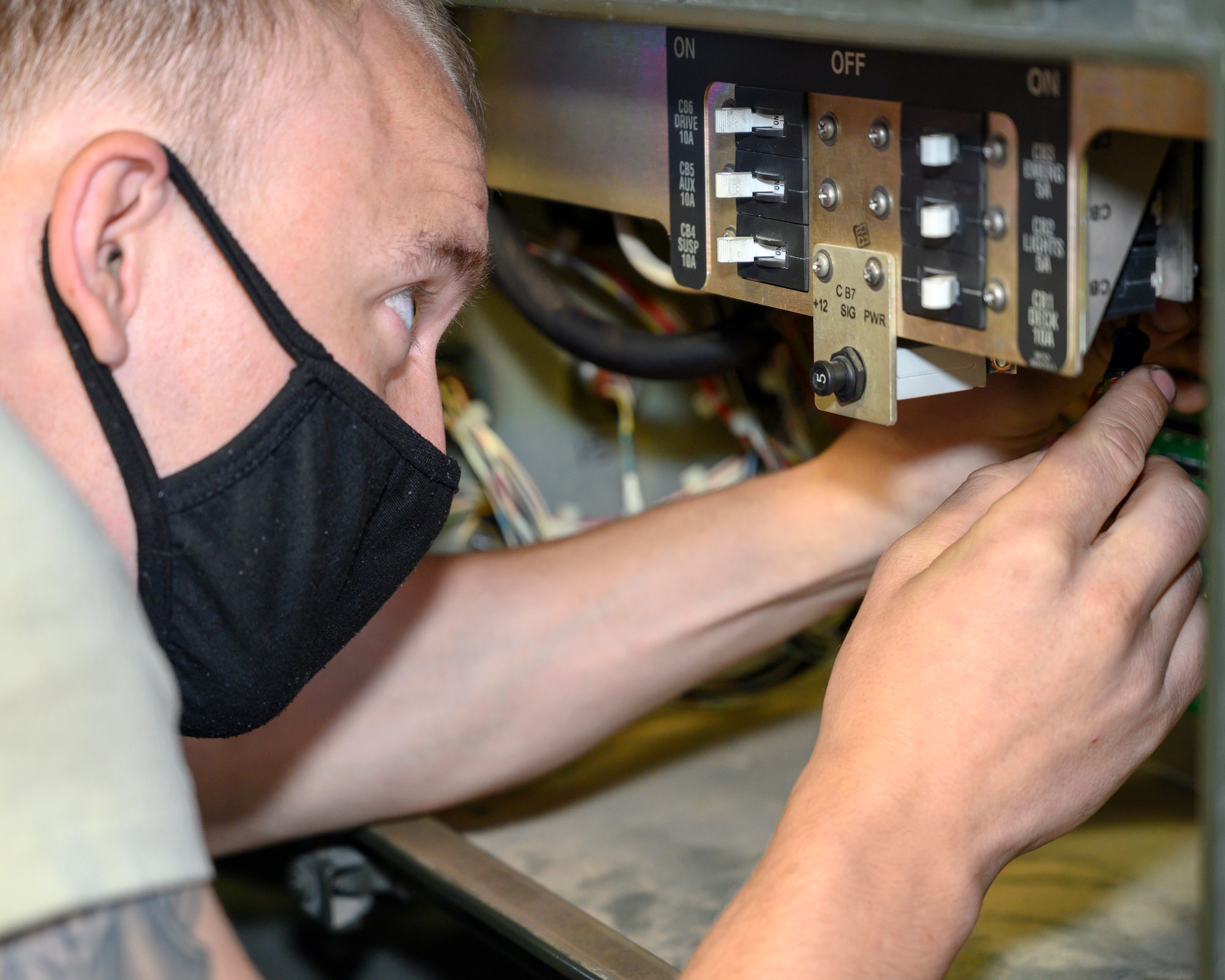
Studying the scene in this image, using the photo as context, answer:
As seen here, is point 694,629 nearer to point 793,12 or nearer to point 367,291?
point 367,291

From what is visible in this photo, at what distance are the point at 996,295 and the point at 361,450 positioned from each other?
34 cm

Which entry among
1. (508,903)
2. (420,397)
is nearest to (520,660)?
(508,903)

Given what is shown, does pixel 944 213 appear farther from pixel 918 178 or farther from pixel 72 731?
pixel 72 731

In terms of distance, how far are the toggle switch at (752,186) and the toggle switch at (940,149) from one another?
0.12m

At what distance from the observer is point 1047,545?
1.92 feet

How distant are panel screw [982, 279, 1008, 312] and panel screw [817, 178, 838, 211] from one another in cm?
11

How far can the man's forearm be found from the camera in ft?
3.23

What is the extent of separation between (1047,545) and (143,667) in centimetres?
38

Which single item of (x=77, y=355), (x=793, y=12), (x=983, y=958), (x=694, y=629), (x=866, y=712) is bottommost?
(x=983, y=958)

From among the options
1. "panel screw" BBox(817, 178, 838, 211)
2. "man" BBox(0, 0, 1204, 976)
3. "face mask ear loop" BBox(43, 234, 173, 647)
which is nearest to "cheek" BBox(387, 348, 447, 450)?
"man" BBox(0, 0, 1204, 976)

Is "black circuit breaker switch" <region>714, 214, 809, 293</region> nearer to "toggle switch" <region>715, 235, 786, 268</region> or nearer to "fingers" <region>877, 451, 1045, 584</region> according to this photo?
"toggle switch" <region>715, 235, 786, 268</region>

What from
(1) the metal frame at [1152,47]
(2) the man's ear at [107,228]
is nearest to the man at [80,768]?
(2) the man's ear at [107,228]

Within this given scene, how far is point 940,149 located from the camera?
0.58 meters

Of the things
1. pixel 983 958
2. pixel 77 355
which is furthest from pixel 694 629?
pixel 77 355
